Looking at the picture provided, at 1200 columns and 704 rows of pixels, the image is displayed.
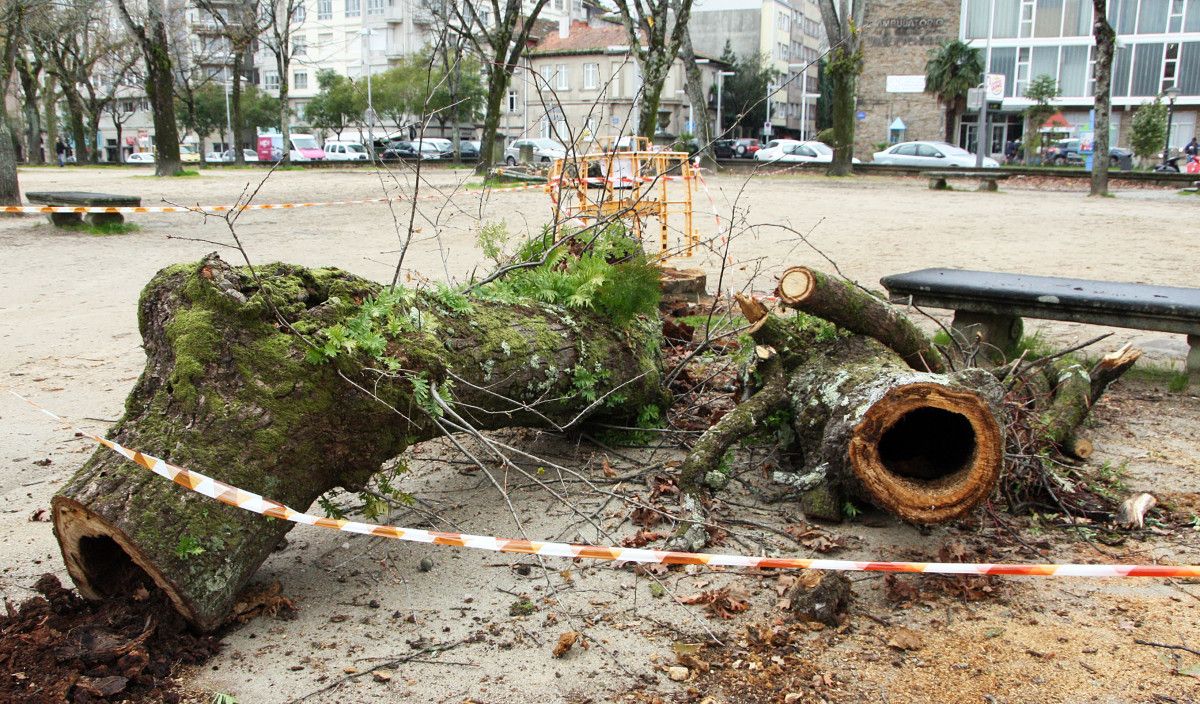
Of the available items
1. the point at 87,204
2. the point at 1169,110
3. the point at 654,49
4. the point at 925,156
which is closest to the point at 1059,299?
the point at 87,204

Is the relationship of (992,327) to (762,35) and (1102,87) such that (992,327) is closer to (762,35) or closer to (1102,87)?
(1102,87)

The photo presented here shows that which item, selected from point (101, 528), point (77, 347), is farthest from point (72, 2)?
point (101, 528)

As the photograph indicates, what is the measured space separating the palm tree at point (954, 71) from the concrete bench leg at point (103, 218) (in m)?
45.1

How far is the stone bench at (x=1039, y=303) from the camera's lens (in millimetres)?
6016

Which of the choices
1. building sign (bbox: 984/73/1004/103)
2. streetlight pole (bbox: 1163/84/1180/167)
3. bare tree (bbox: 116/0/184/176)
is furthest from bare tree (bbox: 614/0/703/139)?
building sign (bbox: 984/73/1004/103)

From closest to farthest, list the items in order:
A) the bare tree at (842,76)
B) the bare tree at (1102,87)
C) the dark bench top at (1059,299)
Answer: the dark bench top at (1059,299) → the bare tree at (1102,87) → the bare tree at (842,76)

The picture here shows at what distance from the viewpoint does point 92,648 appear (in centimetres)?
312

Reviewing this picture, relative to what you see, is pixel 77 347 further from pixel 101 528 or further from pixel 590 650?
pixel 590 650

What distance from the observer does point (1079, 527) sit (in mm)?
4230

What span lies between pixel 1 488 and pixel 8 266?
7.52m

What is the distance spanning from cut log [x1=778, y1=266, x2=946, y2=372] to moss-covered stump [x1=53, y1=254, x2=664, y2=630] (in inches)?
54.5

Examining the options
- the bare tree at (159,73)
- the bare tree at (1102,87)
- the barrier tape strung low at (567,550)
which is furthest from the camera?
the bare tree at (159,73)

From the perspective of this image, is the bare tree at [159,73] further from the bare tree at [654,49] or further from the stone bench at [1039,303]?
the stone bench at [1039,303]

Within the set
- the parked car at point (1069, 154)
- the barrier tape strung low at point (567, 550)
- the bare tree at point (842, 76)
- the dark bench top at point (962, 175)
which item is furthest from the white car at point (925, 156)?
the barrier tape strung low at point (567, 550)
